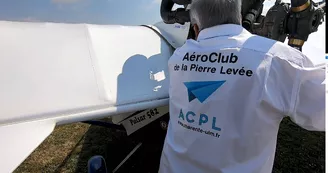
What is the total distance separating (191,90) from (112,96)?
57 cm

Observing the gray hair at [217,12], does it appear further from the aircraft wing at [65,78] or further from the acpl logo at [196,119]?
the aircraft wing at [65,78]

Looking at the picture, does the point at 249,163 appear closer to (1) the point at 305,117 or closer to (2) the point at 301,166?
(1) the point at 305,117

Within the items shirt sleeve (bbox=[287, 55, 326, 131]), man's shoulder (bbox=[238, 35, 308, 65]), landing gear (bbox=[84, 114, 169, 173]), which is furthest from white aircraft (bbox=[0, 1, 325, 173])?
shirt sleeve (bbox=[287, 55, 326, 131])

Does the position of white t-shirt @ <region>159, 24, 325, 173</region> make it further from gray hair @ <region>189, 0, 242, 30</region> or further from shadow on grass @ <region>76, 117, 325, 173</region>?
shadow on grass @ <region>76, 117, 325, 173</region>

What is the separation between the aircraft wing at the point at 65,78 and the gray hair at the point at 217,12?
2.19 ft

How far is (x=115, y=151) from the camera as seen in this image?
3.35m

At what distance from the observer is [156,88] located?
6.22 ft

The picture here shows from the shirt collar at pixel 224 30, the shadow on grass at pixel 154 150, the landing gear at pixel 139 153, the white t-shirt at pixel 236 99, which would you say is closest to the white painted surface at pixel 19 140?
the landing gear at pixel 139 153

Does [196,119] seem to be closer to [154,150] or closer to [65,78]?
[65,78]

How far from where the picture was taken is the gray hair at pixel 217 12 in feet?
4.13

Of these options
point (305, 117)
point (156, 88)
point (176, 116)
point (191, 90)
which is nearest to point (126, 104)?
point (156, 88)

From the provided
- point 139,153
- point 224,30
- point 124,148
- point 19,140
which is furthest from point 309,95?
point 124,148

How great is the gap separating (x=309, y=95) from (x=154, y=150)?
2145 mm

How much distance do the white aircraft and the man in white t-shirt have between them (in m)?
0.47
